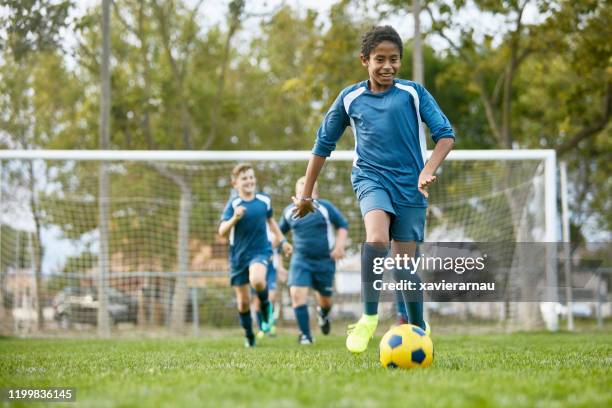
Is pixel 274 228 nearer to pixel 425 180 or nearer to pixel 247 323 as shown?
pixel 247 323

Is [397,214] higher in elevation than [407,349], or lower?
higher

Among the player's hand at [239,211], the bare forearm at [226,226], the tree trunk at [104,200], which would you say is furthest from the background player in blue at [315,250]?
the tree trunk at [104,200]

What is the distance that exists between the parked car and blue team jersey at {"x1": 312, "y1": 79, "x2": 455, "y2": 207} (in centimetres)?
1092

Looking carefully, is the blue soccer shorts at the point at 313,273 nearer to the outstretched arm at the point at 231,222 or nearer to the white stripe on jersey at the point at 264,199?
the white stripe on jersey at the point at 264,199

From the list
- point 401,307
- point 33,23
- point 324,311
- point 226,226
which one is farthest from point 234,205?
point 33,23

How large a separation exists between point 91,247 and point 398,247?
1159 centimetres

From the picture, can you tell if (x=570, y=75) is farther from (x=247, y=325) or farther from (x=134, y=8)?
(x=247, y=325)

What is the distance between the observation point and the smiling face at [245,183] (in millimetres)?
8570

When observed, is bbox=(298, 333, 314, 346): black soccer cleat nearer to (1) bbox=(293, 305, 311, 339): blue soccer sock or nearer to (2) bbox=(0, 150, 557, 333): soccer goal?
(1) bbox=(293, 305, 311, 339): blue soccer sock

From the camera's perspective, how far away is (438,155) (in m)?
5.06

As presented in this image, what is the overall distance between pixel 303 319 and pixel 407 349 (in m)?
4.59

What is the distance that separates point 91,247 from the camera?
1563 centimetres

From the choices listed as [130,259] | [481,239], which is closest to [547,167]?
[481,239]

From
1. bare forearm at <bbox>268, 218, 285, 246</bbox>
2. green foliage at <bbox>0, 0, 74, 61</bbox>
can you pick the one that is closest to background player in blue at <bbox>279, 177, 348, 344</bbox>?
bare forearm at <bbox>268, 218, 285, 246</bbox>
